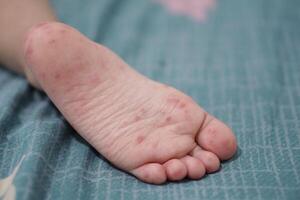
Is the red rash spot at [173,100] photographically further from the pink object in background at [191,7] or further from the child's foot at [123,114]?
the pink object in background at [191,7]

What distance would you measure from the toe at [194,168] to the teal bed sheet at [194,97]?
0.01 m

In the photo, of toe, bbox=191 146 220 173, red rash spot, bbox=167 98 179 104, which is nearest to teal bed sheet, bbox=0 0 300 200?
toe, bbox=191 146 220 173

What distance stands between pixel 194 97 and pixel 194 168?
0.82 ft

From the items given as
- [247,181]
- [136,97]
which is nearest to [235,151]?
[247,181]

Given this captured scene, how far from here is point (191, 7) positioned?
3.95 feet

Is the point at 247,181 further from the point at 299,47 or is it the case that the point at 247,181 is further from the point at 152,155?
the point at 299,47

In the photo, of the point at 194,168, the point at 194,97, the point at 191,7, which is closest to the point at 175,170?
the point at 194,168

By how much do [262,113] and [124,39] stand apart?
0.41 m

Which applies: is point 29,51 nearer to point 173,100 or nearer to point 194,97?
point 173,100

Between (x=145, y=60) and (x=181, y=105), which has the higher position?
(x=181, y=105)

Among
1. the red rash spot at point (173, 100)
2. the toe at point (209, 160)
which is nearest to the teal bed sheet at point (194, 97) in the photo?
the toe at point (209, 160)

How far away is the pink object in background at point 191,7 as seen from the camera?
1187 millimetres

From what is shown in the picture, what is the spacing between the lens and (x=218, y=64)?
3.30 ft

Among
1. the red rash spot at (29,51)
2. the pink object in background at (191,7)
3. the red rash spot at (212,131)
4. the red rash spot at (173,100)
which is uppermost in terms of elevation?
the red rash spot at (29,51)
